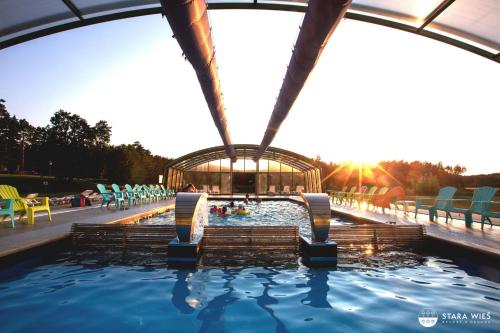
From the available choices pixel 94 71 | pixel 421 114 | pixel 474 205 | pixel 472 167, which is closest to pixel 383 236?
pixel 474 205

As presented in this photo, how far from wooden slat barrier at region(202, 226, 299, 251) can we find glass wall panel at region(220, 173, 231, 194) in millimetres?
22688

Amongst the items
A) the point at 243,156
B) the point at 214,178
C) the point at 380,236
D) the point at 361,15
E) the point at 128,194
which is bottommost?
the point at 380,236

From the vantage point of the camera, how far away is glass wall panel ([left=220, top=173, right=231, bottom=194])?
28.3 meters

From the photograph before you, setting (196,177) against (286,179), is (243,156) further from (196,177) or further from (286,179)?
(196,177)

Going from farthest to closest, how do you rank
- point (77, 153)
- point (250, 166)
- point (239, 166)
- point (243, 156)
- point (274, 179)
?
point (77, 153) < point (250, 166) < point (239, 166) < point (274, 179) < point (243, 156)

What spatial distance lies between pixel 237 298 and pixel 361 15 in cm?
540

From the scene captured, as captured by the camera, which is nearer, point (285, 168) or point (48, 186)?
point (285, 168)

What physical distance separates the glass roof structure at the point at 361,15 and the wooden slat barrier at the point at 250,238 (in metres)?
4.19

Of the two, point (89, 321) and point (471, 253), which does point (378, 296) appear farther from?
point (89, 321)

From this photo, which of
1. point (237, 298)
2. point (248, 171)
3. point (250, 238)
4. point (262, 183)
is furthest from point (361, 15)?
point (248, 171)

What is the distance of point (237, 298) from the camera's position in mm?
3551

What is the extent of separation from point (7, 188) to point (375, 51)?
10226 mm

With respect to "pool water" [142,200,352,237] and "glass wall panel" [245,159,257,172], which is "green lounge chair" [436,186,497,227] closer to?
"pool water" [142,200,352,237]

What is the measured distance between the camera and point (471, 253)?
480cm
